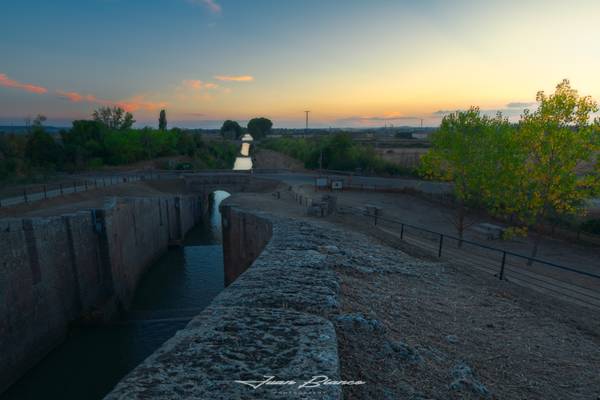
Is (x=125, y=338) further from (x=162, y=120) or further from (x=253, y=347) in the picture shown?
(x=162, y=120)

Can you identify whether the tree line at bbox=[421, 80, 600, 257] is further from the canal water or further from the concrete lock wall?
the concrete lock wall

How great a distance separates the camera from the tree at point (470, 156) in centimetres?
2101

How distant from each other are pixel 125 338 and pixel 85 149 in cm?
5038

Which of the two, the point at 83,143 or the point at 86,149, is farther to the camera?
the point at 83,143

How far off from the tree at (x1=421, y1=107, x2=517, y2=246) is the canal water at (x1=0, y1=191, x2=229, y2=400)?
1712 centimetres

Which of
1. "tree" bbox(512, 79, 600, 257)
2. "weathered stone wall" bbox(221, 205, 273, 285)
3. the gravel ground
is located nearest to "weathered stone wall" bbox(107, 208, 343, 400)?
the gravel ground

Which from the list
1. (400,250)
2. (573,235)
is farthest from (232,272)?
(573,235)

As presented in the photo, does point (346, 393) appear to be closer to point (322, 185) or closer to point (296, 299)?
point (296, 299)

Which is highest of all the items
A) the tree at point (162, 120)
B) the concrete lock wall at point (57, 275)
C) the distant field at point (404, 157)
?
the tree at point (162, 120)

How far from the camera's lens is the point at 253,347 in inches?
152

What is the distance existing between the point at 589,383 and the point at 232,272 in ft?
58.3

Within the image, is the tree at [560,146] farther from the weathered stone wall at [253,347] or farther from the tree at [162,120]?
the tree at [162,120]

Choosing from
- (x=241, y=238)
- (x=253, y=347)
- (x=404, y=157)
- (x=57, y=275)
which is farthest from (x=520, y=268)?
(x=404, y=157)

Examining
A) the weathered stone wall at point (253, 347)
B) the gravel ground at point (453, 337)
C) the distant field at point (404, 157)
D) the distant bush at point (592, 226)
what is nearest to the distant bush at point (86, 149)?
the distant field at point (404, 157)
